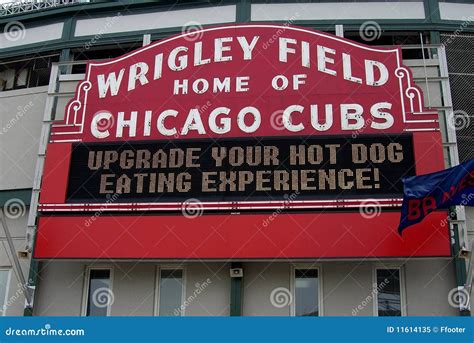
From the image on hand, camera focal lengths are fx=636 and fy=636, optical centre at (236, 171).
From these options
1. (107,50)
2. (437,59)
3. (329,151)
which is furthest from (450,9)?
(107,50)

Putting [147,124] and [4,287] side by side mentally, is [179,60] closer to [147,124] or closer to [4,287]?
[147,124]

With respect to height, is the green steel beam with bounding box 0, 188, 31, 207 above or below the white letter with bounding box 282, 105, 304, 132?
below

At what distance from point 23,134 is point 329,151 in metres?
7.35

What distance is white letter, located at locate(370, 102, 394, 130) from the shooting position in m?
12.4

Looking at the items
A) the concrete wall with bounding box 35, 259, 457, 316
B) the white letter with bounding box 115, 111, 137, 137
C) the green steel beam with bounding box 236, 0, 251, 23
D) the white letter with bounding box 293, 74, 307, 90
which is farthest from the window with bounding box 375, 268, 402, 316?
the green steel beam with bounding box 236, 0, 251, 23

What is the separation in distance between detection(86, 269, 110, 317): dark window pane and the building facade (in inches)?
1.0

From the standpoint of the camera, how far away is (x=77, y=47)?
1552 centimetres

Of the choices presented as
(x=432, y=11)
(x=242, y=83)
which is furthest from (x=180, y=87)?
(x=432, y=11)

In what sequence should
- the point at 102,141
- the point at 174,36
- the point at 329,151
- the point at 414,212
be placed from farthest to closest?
the point at 174,36 → the point at 102,141 → the point at 329,151 → the point at 414,212

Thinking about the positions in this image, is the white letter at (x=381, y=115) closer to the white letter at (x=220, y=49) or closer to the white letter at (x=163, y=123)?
the white letter at (x=220, y=49)

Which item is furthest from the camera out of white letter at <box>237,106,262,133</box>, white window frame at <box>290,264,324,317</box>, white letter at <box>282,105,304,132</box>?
white letter at <box>237,106,262,133</box>

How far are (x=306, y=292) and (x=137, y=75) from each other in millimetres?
5823

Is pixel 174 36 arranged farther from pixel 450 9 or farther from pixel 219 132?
pixel 450 9

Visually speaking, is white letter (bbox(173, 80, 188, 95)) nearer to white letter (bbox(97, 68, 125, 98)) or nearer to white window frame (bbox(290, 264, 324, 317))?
white letter (bbox(97, 68, 125, 98))
